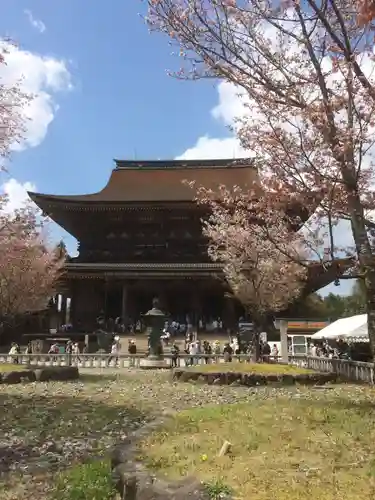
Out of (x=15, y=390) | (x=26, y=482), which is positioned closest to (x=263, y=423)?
(x=26, y=482)

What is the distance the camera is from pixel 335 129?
8.74 m

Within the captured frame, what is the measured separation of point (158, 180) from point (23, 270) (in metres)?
22.1

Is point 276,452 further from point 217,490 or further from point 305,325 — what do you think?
point 305,325

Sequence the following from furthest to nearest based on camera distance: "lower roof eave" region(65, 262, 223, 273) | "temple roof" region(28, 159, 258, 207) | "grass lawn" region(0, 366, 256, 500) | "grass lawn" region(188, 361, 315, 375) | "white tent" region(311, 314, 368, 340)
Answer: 1. "temple roof" region(28, 159, 258, 207)
2. "lower roof eave" region(65, 262, 223, 273)
3. "white tent" region(311, 314, 368, 340)
4. "grass lawn" region(188, 361, 315, 375)
5. "grass lawn" region(0, 366, 256, 500)

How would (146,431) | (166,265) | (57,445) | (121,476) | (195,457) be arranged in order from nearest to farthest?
(121,476) → (195,457) → (146,431) → (57,445) → (166,265)

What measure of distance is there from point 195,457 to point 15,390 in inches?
446

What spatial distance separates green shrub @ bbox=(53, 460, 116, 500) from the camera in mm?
4957

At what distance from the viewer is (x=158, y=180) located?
4709cm

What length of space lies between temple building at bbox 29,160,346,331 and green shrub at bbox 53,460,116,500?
30.2m

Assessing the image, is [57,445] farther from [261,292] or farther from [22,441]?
[261,292]

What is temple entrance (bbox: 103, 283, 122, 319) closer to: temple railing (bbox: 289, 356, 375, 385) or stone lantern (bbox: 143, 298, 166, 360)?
stone lantern (bbox: 143, 298, 166, 360)

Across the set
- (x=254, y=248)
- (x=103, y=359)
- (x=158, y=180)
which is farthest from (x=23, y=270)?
(x=158, y=180)

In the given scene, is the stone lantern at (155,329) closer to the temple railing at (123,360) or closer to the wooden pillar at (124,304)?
the temple railing at (123,360)

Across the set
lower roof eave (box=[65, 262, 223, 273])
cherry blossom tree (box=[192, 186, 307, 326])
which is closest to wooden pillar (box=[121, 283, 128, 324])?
lower roof eave (box=[65, 262, 223, 273])
